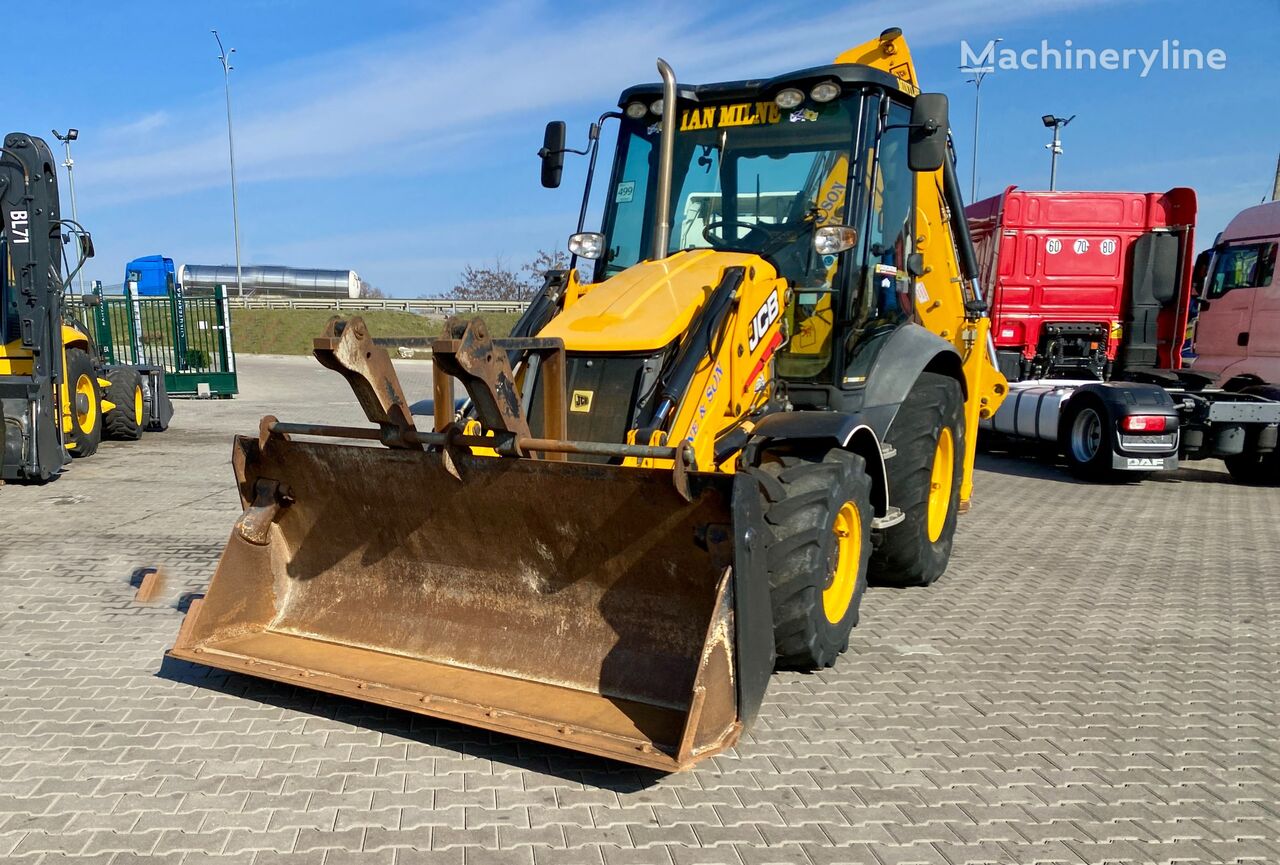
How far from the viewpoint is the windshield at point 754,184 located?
5562 millimetres

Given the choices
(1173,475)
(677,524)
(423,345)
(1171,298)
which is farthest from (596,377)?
(423,345)

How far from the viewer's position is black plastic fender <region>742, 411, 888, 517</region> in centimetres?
462

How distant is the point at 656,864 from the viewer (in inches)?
125

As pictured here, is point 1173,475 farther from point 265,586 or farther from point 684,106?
point 265,586

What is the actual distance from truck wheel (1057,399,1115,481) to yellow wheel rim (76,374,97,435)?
11512 mm

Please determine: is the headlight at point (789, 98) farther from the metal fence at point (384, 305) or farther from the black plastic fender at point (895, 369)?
the metal fence at point (384, 305)

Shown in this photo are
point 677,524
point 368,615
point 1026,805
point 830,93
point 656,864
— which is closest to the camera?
point 656,864

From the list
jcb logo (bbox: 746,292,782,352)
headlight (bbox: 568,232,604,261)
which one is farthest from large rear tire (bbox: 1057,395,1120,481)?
headlight (bbox: 568,232,604,261)

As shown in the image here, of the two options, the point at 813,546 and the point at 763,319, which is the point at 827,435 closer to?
the point at 813,546

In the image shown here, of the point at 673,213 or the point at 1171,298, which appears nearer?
the point at 673,213

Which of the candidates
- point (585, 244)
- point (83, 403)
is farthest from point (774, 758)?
point (83, 403)

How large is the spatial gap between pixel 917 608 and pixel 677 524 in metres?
2.50

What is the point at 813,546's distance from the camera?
4238 millimetres

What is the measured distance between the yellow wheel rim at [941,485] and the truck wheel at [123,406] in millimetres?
11380
